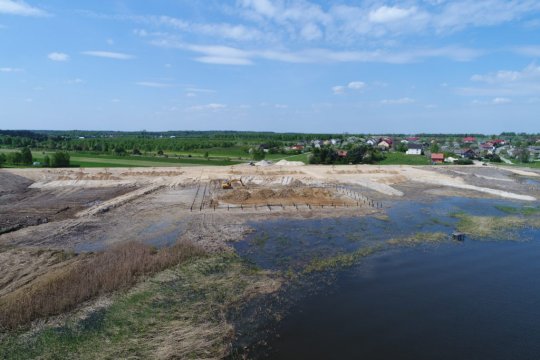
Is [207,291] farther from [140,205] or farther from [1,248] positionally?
[140,205]

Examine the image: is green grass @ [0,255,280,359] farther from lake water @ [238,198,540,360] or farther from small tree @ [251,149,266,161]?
small tree @ [251,149,266,161]

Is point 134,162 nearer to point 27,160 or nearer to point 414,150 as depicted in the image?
point 27,160

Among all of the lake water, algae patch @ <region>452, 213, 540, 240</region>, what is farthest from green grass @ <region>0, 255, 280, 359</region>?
algae patch @ <region>452, 213, 540, 240</region>

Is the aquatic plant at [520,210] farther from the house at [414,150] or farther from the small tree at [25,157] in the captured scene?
the small tree at [25,157]

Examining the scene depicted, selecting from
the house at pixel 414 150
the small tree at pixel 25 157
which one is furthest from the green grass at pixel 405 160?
the small tree at pixel 25 157

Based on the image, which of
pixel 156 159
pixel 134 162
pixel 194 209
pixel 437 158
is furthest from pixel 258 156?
pixel 194 209

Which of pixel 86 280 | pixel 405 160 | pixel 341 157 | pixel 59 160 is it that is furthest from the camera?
pixel 405 160
